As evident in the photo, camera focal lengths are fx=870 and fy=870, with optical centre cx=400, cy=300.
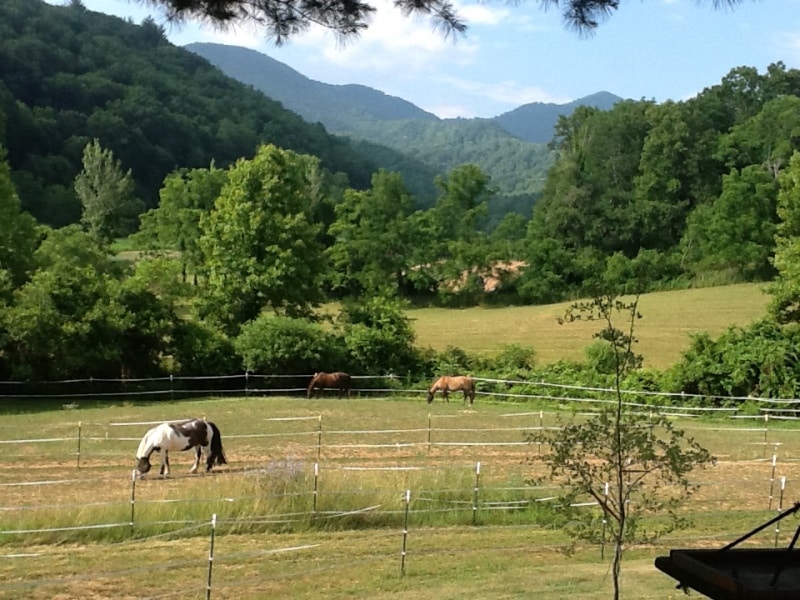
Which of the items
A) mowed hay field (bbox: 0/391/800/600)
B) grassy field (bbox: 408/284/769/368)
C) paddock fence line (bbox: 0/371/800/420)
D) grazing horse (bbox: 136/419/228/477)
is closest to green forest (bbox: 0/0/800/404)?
paddock fence line (bbox: 0/371/800/420)

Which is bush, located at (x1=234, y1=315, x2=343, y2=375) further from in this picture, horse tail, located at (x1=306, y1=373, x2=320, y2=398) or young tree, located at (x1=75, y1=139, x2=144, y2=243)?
young tree, located at (x1=75, y1=139, x2=144, y2=243)

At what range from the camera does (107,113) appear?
92.1m

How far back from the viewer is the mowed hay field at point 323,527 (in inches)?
364

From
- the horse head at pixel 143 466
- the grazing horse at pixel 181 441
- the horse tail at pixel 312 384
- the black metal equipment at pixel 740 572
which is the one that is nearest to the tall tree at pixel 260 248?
the horse tail at pixel 312 384

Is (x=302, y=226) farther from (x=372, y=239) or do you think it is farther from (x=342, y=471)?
(x=372, y=239)

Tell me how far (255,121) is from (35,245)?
258ft

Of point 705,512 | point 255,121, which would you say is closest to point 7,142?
point 255,121

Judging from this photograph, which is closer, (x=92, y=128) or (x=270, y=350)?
(x=270, y=350)

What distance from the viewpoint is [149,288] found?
35969 millimetres

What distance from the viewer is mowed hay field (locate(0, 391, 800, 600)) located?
364 inches

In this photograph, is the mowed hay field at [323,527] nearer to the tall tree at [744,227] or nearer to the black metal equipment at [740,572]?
the black metal equipment at [740,572]

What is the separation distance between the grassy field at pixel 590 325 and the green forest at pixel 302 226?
4.26m

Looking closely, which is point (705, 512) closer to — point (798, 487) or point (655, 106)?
point (798, 487)

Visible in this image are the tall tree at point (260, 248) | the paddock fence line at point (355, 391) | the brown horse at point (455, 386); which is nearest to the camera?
the paddock fence line at point (355, 391)
